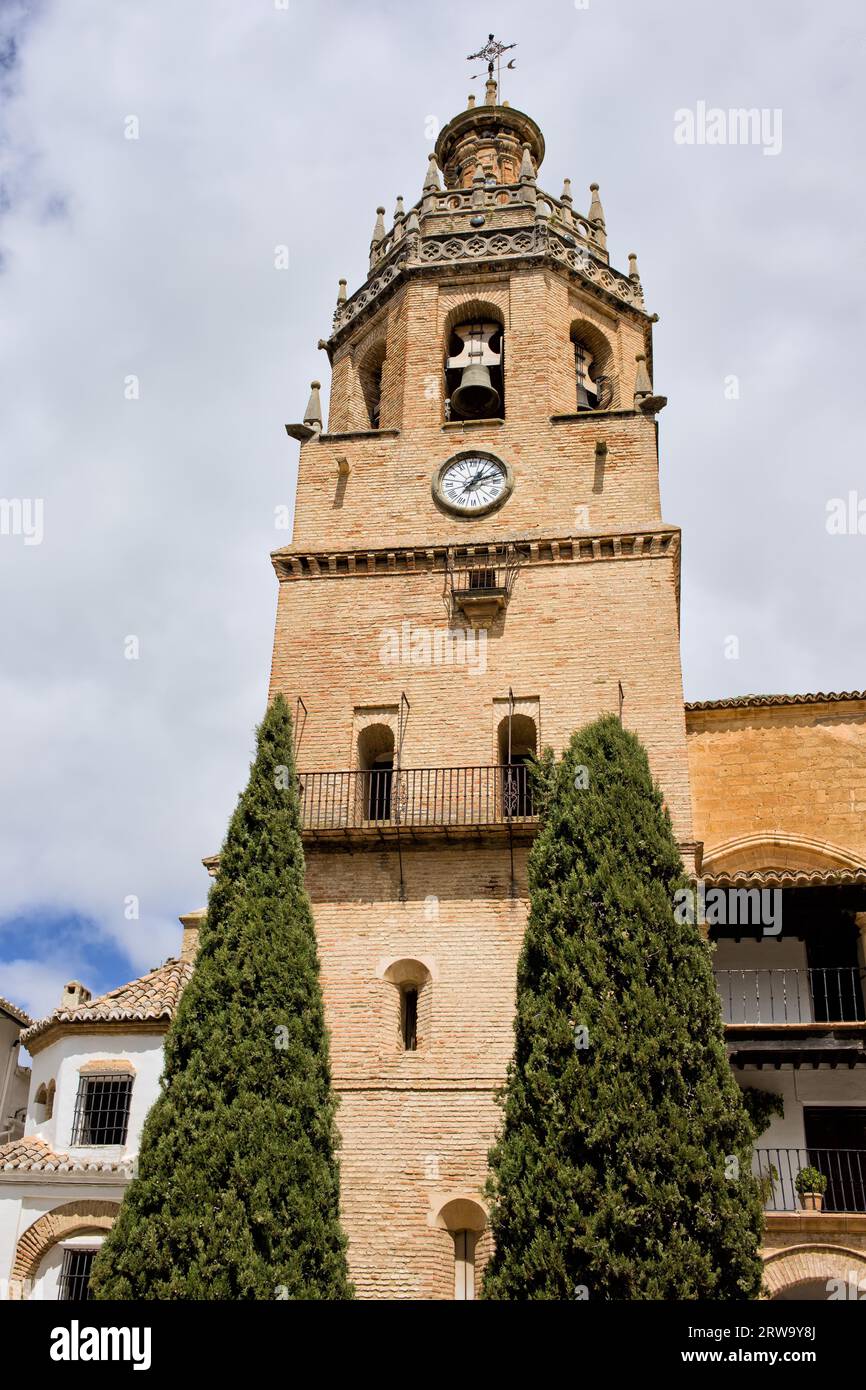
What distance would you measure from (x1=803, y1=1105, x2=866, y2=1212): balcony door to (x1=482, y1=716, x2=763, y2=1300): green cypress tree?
4850 mm

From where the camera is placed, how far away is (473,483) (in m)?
18.9

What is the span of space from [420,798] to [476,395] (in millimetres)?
6610

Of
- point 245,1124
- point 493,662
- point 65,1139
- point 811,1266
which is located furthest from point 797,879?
point 65,1139

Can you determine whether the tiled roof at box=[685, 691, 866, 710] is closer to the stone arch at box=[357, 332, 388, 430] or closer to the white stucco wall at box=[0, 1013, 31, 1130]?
the stone arch at box=[357, 332, 388, 430]

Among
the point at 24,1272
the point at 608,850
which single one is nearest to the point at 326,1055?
the point at 608,850

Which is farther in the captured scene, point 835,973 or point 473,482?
point 473,482

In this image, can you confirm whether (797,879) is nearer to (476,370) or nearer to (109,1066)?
(476,370)

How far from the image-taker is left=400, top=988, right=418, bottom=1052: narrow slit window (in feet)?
50.2

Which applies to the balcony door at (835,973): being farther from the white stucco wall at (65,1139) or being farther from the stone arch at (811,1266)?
the white stucco wall at (65,1139)

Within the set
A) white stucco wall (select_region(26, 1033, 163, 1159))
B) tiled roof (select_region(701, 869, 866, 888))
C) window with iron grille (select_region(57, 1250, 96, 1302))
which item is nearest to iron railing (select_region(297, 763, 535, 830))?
tiled roof (select_region(701, 869, 866, 888))

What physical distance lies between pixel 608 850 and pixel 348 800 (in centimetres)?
423

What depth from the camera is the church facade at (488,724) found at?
14.9 meters
